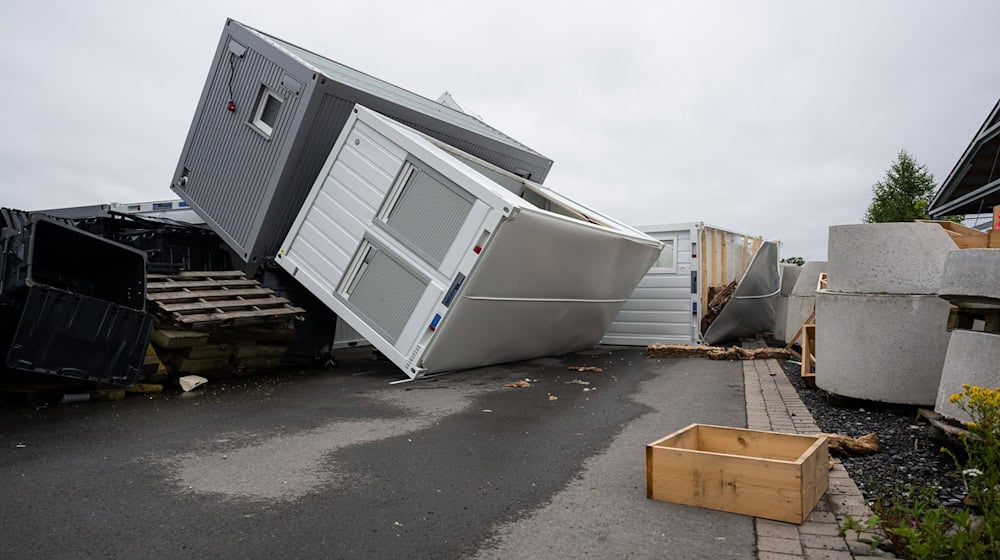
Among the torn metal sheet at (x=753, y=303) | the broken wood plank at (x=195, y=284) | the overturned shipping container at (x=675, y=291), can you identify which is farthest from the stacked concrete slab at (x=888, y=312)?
the broken wood plank at (x=195, y=284)

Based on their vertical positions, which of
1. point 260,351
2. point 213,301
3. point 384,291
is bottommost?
point 260,351

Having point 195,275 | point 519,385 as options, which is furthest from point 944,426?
point 195,275

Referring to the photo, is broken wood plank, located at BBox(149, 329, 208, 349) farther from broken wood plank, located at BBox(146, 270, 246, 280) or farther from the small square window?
the small square window

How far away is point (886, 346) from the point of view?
19.1 ft

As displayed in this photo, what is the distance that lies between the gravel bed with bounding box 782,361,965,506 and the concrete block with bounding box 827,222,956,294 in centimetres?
108

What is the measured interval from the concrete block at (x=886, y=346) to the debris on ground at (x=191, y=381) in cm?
684

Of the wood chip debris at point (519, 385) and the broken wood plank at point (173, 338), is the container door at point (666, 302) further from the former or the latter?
the broken wood plank at point (173, 338)

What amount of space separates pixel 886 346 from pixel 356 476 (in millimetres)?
4610

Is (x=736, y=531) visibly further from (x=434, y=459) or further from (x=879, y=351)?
(x=879, y=351)

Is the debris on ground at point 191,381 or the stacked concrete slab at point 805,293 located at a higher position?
the stacked concrete slab at point 805,293

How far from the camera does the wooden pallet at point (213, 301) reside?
750 centimetres

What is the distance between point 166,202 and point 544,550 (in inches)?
478

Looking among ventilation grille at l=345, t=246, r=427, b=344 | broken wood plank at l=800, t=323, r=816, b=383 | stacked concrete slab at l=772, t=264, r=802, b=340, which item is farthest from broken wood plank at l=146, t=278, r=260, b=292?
stacked concrete slab at l=772, t=264, r=802, b=340

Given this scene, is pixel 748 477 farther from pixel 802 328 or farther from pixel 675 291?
pixel 675 291
